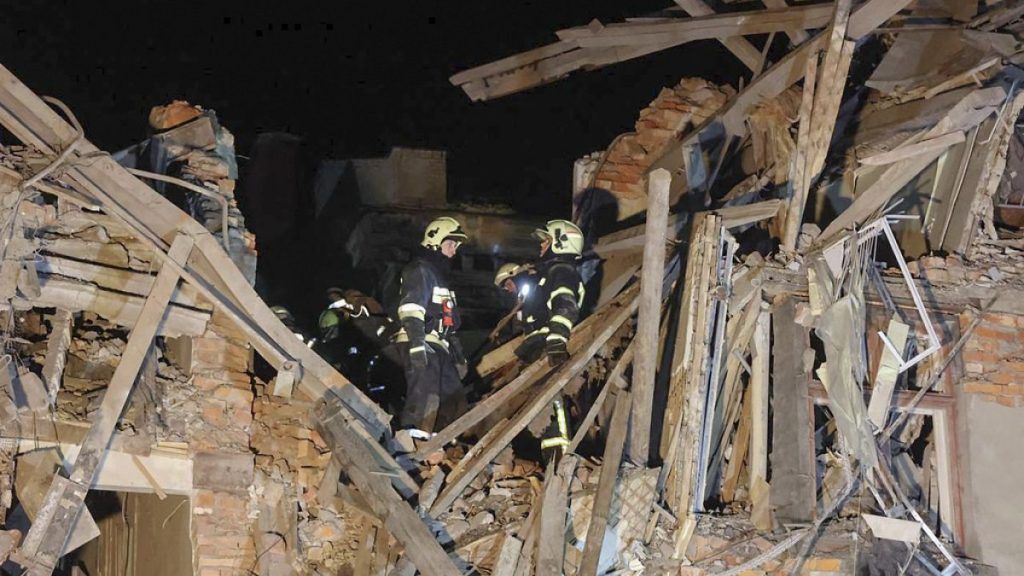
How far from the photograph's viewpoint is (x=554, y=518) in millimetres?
9469

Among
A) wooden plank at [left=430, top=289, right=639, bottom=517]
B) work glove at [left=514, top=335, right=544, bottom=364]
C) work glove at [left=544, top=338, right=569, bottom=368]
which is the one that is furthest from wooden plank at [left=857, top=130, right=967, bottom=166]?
work glove at [left=514, top=335, right=544, bottom=364]

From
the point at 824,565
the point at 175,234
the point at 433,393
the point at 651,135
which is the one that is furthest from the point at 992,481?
the point at 175,234

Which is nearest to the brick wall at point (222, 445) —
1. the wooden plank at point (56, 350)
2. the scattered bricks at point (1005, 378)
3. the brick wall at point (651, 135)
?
the wooden plank at point (56, 350)

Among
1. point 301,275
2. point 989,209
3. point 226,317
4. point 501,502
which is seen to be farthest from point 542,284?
point 301,275

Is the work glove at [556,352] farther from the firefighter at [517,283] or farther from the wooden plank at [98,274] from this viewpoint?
the wooden plank at [98,274]

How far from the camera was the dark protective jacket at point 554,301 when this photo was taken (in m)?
10.8

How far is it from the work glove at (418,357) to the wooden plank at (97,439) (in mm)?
2082

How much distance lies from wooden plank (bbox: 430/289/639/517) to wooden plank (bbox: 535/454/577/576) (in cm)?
46

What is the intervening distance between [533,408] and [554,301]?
4.02 feet

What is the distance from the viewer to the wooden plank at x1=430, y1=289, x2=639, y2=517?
977 cm

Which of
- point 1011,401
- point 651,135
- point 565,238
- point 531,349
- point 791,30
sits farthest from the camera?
point 651,135

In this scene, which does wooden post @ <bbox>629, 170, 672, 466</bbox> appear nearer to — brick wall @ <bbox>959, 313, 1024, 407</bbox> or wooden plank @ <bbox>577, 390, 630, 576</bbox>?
wooden plank @ <bbox>577, 390, 630, 576</bbox>

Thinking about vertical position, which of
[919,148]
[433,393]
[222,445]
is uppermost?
[919,148]

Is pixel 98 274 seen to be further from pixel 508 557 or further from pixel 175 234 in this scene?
pixel 508 557
